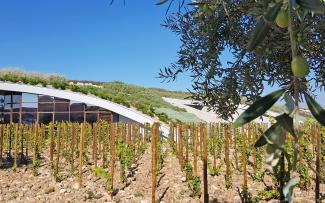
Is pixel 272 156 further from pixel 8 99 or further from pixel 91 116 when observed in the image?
pixel 8 99

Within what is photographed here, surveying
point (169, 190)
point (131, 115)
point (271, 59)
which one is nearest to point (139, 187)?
point (169, 190)

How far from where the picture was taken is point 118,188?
9.43 metres

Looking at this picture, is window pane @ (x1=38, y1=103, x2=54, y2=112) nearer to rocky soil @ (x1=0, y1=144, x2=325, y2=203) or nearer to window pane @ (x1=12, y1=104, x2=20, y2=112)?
window pane @ (x1=12, y1=104, x2=20, y2=112)

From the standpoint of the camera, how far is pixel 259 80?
245 cm

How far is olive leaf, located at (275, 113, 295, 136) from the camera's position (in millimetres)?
547

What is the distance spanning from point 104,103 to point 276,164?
26189 millimetres

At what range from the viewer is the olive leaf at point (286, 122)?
0.55 m

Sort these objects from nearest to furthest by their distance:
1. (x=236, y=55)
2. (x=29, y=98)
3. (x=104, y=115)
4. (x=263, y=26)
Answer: (x=263, y=26)
(x=236, y=55)
(x=104, y=115)
(x=29, y=98)

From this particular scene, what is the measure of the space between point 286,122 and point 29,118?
94.0 ft

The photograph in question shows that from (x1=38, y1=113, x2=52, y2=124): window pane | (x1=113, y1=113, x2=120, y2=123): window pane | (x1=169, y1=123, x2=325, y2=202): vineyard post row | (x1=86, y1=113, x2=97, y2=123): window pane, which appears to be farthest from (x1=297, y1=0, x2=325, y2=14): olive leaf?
(x1=38, y1=113, x2=52, y2=124): window pane

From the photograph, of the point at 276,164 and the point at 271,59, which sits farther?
the point at 271,59

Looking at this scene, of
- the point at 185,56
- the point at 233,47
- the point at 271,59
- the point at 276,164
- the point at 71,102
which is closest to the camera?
the point at 276,164

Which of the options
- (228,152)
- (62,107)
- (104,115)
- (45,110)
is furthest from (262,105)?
(45,110)

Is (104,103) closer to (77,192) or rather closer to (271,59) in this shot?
(77,192)
